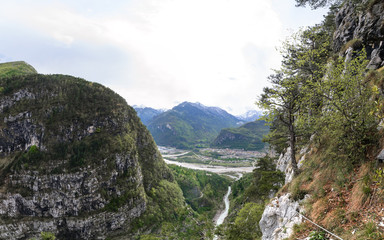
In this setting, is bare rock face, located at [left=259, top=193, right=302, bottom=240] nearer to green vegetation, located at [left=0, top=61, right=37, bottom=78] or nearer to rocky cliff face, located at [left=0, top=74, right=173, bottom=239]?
rocky cliff face, located at [left=0, top=74, right=173, bottom=239]

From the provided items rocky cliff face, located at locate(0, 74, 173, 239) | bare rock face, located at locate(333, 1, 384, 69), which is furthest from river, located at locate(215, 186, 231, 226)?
bare rock face, located at locate(333, 1, 384, 69)

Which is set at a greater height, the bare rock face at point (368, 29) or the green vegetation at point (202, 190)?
the bare rock face at point (368, 29)

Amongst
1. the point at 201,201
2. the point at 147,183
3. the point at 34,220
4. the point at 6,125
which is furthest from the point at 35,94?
the point at 201,201

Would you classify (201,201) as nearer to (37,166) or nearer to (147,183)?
(147,183)

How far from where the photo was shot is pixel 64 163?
94.8 metres

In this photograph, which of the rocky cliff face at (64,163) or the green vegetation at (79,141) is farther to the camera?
the green vegetation at (79,141)

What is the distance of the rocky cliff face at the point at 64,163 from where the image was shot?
3425 inches

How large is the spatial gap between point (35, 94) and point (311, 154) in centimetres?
13278

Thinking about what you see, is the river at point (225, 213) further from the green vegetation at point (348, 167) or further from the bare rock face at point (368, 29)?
the bare rock face at point (368, 29)

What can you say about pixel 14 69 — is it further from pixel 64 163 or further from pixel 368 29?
pixel 368 29

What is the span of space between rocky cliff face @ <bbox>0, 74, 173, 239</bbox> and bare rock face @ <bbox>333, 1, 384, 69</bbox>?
109919 mm

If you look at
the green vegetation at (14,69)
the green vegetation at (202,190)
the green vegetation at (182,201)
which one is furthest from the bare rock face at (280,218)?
the green vegetation at (14,69)

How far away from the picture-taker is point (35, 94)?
4016 inches

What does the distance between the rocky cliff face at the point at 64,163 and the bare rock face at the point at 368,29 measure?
110 metres
